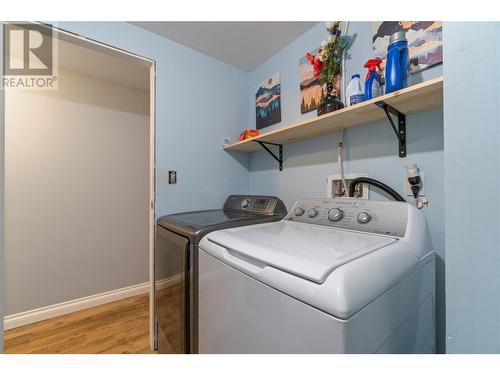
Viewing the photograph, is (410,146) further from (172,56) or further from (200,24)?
(172,56)

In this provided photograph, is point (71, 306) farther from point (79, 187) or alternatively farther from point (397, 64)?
point (397, 64)

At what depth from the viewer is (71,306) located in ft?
6.79

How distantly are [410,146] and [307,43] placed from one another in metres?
1.07

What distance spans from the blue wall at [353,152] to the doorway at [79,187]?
38.8 inches

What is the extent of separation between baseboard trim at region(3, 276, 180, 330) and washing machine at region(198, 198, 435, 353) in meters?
0.77

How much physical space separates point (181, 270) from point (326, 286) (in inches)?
31.9

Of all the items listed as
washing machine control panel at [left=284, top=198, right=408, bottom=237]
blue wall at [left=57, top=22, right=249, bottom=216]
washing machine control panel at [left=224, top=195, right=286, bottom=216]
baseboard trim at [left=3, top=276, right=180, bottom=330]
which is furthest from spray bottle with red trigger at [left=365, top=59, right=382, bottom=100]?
baseboard trim at [left=3, top=276, right=180, bottom=330]

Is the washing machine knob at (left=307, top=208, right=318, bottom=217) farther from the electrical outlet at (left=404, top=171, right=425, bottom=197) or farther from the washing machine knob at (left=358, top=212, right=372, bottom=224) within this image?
the electrical outlet at (left=404, top=171, right=425, bottom=197)

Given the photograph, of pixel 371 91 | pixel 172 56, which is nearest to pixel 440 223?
pixel 371 91

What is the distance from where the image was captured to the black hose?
3.69 ft

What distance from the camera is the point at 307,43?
63.3 inches

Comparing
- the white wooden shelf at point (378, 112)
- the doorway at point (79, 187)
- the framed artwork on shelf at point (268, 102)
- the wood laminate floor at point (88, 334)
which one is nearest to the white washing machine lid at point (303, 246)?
the white wooden shelf at point (378, 112)

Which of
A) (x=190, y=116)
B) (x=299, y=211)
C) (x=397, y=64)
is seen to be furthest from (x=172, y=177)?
(x=397, y=64)

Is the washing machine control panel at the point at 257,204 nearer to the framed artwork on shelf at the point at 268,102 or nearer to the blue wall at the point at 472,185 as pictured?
the framed artwork on shelf at the point at 268,102
